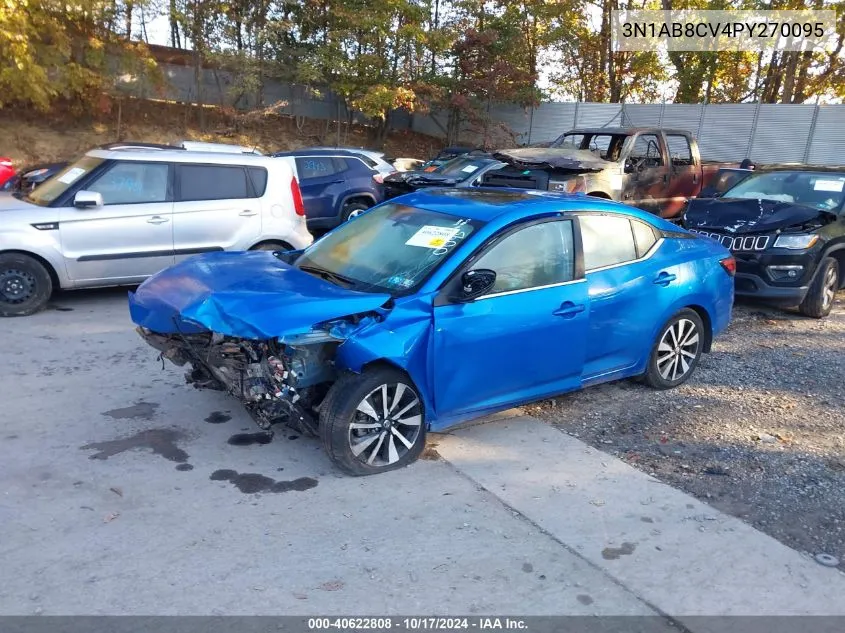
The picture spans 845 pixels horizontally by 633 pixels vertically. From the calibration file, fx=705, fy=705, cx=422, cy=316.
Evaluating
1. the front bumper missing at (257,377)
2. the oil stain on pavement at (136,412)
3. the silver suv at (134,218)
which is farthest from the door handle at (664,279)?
the silver suv at (134,218)

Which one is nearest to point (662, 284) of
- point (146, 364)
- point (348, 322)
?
point (348, 322)

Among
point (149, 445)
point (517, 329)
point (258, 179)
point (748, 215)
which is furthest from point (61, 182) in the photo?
point (748, 215)

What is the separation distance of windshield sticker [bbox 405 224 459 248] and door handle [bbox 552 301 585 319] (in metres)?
0.88

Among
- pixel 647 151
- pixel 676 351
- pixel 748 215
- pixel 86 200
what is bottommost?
Result: pixel 676 351

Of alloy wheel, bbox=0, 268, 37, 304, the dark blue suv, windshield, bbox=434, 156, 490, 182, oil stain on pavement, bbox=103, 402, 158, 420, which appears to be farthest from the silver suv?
windshield, bbox=434, 156, 490, 182

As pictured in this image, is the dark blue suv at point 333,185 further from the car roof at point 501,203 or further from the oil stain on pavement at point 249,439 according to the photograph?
the oil stain on pavement at point 249,439

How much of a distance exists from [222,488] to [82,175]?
4.97 meters

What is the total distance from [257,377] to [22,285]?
4.52 metres

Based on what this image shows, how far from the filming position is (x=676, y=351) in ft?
19.1

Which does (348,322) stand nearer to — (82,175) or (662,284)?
(662,284)

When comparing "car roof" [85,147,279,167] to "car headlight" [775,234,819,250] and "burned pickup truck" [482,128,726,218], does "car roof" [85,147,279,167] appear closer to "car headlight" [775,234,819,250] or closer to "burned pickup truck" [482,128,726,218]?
"burned pickup truck" [482,128,726,218]

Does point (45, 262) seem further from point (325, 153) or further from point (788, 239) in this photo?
point (788, 239)

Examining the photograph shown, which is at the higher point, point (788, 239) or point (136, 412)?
point (788, 239)
